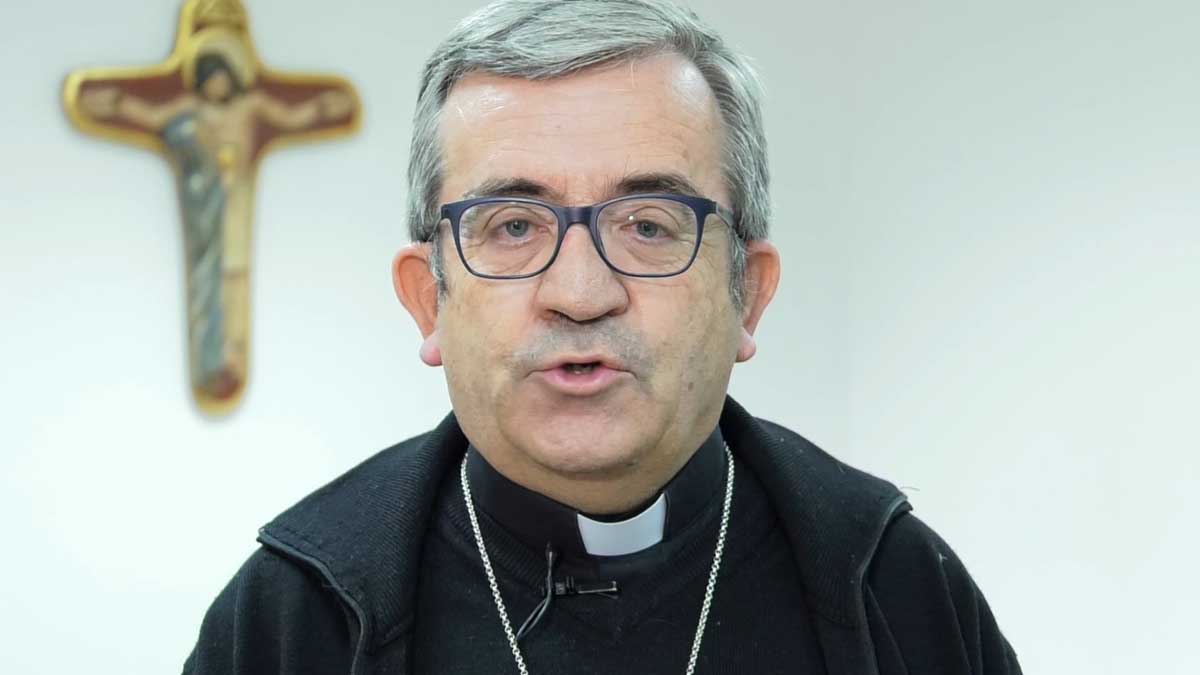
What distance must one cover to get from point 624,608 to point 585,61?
1.77ft

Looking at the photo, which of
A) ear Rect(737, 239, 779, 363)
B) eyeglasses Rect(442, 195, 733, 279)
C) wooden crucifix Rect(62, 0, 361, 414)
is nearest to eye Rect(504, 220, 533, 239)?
eyeglasses Rect(442, 195, 733, 279)

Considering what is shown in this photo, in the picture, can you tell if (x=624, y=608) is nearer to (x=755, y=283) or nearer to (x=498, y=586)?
(x=498, y=586)

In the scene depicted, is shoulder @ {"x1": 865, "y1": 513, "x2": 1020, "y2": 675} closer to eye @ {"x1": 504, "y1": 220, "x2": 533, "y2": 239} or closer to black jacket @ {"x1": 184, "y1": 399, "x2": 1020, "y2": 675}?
black jacket @ {"x1": 184, "y1": 399, "x2": 1020, "y2": 675}

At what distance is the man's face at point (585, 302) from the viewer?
1.20 meters

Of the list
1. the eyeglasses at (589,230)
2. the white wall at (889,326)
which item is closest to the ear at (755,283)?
the eyeglasses at (589,230)

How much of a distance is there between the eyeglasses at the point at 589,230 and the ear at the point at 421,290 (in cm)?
11

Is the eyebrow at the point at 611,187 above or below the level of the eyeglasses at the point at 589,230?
above

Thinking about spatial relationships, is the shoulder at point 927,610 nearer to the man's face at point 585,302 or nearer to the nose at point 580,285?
the man's face at point 585,302

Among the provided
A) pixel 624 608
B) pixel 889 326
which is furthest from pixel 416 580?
pixel 889 326

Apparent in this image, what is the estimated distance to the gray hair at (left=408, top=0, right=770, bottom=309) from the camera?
126 centimetres

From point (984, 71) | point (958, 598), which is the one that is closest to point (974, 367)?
point (984, 71)

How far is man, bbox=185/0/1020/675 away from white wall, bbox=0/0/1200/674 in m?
1.02

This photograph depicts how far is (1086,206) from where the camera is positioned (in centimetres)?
251

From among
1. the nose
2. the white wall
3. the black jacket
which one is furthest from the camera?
the white wall
